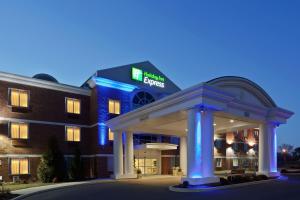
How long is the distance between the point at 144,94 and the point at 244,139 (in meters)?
24.1

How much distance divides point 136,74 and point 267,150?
17549mm

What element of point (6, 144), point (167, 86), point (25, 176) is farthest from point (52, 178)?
point (167, 86)

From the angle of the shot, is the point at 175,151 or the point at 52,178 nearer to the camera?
the point at 52,178

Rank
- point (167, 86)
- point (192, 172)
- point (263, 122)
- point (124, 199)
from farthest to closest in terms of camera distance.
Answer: point (167, 86) → point (263, 122) → point (192, 172) → point (124, 199)

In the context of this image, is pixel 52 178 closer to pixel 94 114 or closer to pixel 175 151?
pixel 94 114

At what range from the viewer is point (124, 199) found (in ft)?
53.1

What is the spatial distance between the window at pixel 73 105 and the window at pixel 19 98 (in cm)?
433

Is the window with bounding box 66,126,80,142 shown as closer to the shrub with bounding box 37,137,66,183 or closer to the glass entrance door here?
the shrub with bounding box 37,137,66,183

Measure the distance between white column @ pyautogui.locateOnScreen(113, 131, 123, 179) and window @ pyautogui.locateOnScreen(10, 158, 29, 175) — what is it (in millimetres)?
8066

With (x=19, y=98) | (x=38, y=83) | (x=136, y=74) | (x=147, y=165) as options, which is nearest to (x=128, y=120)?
(x=38, y=83)

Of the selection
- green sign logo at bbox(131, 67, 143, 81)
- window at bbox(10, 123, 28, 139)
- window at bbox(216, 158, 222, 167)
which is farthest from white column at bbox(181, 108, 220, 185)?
window at bbox(216, 158, 222, 167)

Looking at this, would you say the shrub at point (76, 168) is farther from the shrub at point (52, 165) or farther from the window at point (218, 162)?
the window at point (218, 162)

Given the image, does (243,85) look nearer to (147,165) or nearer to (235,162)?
(147,165)

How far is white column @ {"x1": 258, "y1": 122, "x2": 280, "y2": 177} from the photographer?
26766 millimetres
